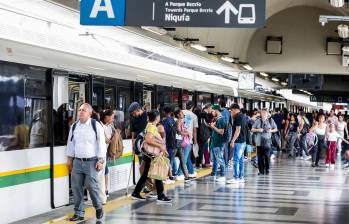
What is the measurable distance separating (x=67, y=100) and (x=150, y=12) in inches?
75.4

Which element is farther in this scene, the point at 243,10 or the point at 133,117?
the point at 133,117

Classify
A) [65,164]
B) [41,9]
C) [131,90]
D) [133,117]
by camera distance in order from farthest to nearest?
[131,90]
[133,117]
[41,9]
[65,164]

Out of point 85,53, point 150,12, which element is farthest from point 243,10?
point 85,53

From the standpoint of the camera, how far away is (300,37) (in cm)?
3092

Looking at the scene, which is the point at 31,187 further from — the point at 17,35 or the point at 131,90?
the point at 131,90

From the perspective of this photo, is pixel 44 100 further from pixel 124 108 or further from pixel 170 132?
pixel 170 132

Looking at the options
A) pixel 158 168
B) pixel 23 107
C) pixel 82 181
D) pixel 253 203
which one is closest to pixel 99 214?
pixel 82 181

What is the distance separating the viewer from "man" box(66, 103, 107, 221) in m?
9.53

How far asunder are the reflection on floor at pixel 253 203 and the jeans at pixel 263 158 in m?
0.52

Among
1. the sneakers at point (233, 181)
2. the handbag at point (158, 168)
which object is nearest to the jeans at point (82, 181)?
the handbag at point (158, 168)

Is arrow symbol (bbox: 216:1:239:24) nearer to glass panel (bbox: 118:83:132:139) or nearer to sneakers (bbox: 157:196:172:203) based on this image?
sneakers (bbox: 157:196:172:203)

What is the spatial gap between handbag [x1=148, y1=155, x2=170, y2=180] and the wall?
797 inches

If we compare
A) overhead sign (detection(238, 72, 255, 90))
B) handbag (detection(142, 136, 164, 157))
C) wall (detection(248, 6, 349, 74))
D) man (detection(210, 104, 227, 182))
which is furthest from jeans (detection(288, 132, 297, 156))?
handbag (detection(142, 136, 164, 157))

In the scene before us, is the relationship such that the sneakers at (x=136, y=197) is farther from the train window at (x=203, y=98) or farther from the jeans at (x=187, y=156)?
the train window at (x=203, y=98)
